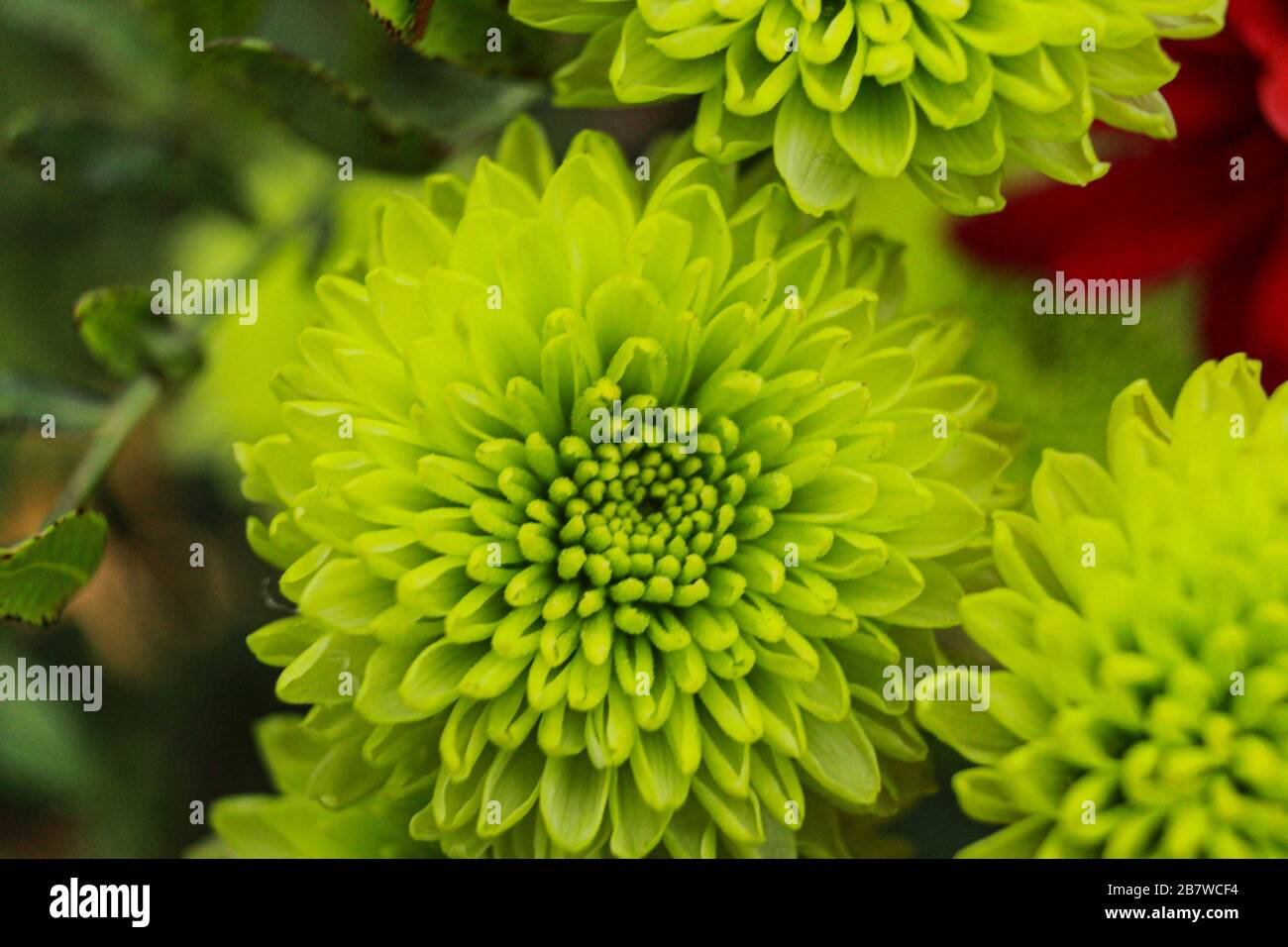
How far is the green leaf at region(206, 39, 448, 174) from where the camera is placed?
488mm

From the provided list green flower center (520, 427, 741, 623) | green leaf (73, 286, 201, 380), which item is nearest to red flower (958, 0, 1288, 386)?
green flower center (520, 427, 741, 623)

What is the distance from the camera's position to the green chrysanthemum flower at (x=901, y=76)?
39 cm

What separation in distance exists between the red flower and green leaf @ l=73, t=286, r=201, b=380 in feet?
1.17

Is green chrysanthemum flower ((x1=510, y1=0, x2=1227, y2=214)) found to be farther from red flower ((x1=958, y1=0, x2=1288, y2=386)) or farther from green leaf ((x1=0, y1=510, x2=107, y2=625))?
green leaf ((x1=0, y1=510, x2=107, y2=625))

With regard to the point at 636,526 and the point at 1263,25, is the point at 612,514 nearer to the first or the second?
the point at 636,526

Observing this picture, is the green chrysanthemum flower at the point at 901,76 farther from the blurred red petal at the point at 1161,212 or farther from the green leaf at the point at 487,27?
the blurred red petal at the point at 1161,212

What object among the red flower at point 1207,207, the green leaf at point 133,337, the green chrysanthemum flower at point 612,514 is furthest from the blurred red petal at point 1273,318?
the green leaf at point 133,337

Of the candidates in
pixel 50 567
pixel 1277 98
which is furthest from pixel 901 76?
pixel 50 567

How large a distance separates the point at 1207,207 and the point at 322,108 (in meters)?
0.34

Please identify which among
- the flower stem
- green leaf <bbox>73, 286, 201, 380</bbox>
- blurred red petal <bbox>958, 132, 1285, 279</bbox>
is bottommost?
the flower stem

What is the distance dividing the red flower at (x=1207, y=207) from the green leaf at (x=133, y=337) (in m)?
0.36

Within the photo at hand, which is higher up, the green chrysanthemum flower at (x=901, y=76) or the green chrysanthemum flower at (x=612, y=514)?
the green chrysanthemum flower at (x=901, y=76)

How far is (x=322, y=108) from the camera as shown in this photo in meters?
0.51

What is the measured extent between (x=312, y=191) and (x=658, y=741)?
1.44ft
